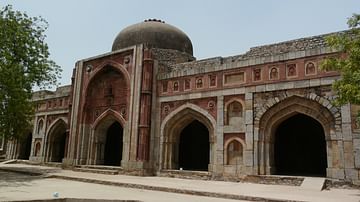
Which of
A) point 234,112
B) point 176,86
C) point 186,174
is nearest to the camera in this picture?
point 234,112

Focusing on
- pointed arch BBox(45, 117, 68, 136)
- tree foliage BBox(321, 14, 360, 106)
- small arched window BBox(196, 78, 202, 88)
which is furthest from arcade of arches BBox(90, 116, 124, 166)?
tree foliage BBox(321, 14, 360, 106)

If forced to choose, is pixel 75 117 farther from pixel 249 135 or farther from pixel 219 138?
pixel 249 135

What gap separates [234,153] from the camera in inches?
506

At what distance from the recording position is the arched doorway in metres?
21.3

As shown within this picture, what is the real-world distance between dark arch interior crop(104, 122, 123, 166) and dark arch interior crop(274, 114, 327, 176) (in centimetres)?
972

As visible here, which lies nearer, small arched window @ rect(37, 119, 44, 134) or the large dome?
the large dome

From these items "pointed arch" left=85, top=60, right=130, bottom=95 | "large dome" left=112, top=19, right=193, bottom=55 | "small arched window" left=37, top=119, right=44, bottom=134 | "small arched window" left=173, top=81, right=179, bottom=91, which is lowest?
"small arched window" left=37, top=119, right=44, bottom=134

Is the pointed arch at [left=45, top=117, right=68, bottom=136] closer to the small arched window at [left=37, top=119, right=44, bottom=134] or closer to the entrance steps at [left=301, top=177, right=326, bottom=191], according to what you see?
the small arched window at [left=37, top=119, right=44, bottom=134]

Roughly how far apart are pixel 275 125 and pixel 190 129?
23.7 feet

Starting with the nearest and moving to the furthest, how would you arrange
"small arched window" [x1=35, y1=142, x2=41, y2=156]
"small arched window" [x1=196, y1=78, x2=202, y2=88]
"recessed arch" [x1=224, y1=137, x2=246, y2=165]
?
1. "recessed arch" [x1=224, y1=137, x2=246, y2=165]
2. "small arched window" [x1=196, y1=78, x2=202, y2=88]
3. "small arched window" [x1=35, y1=142, x2=41, y2=156]

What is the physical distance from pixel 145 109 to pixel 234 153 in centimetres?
476

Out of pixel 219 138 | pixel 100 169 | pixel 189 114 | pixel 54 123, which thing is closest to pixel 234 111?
pixel 219 138

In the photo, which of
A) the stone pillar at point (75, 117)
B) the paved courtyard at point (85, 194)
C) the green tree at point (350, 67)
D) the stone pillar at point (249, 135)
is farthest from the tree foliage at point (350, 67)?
the stone pillar at point (75, 117)

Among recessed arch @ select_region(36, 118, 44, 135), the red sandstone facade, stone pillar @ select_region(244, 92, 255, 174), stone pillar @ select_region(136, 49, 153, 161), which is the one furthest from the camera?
recessed arch @ select_region(36, 118, 44, 135)
